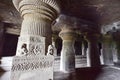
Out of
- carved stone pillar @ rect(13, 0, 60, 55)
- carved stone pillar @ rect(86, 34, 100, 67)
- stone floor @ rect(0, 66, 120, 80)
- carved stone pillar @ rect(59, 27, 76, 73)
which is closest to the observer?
carved stone pillar @ rect(13, 0, 60, 55)

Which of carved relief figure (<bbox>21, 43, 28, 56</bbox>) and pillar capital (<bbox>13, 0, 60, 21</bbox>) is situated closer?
carved relief figure (<bbox>21, 43, 28, 56</bbox>)

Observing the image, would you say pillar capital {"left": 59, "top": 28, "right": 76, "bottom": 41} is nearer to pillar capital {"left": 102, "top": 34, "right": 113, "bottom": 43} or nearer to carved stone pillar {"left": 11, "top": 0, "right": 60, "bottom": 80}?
carved stone pillar {"left": 11, "top": 0, "right": 60, "bottom": 80}

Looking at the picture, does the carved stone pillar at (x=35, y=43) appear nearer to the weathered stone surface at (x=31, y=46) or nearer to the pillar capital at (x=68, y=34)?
the weathered stone surface at (x=31, y=46)

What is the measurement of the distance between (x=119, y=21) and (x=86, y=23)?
127cm

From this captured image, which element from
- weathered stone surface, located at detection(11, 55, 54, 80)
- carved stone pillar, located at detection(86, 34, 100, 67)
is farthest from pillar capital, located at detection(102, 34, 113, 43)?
weathered stone surface, located at detection(11, 55, 54, 80)

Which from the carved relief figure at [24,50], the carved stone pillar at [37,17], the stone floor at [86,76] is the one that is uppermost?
the carved stone pillar at [37,17]

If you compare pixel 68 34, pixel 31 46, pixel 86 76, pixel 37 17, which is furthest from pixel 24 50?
pixel 68 34

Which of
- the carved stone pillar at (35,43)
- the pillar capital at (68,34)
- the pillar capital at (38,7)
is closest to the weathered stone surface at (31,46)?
the carved stone pillar at (35,43)

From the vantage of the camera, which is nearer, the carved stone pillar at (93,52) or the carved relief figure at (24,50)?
the carved relief figure at (24,50)

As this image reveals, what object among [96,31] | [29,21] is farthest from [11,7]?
[96,31]

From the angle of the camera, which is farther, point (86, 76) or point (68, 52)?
point (68, 52)

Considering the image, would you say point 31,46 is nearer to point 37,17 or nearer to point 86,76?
point 37,17

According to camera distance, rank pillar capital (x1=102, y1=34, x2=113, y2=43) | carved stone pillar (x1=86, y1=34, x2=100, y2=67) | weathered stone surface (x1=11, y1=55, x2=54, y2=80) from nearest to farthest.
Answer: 1. weathered stone surface (x1=11, y1=55, x2=54, y2=80)
2. carved stone pillar (x1=86, y1=34, x2=100, y2=67)
3. pillar capital (x1=102, y1=34, x2=113, y2=43)

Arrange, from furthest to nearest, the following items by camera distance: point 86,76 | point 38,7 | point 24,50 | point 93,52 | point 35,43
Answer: point 93,52 < point 86,76 < point 38,7 < point 35,43 < point 24,50
